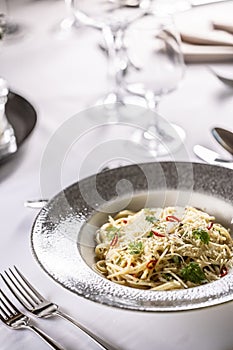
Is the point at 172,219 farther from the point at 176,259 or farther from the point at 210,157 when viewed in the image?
the point at 210,157

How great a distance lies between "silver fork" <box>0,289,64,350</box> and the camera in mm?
883

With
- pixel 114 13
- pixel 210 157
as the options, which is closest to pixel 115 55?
pixel 114 13

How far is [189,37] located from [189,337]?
0.93 metres

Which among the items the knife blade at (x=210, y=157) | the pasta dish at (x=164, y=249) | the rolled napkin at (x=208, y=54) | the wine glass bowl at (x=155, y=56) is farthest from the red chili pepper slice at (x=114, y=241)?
the rolled napkin at (x=208, y=54)

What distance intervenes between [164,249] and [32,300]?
7.6 inches

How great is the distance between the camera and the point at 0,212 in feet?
3.89

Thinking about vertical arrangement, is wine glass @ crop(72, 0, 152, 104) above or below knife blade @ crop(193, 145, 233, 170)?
above

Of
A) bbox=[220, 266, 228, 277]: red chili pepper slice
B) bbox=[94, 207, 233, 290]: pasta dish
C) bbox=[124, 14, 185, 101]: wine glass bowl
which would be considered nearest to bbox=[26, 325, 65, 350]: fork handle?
bbox=[94, 207, 233, 290]: pasta dish

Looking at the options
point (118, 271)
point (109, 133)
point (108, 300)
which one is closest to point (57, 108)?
point (109, 133)

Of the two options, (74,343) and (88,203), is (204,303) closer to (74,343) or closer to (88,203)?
(74,343)

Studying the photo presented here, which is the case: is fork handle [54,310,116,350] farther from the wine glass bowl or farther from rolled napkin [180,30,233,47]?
rolled napkin [180,30,233,47]

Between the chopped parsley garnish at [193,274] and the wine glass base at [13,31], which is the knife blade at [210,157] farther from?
the wine glass base at [13,31]

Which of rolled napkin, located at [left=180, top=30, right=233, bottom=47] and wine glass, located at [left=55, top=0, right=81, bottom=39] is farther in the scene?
wine glass, located at [left=55, top=0, right=81, bottom=39]

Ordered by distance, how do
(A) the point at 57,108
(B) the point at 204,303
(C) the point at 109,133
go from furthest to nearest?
(A) the point at 57,108
(C) the point at 109,133
(B) the point at 204,303
